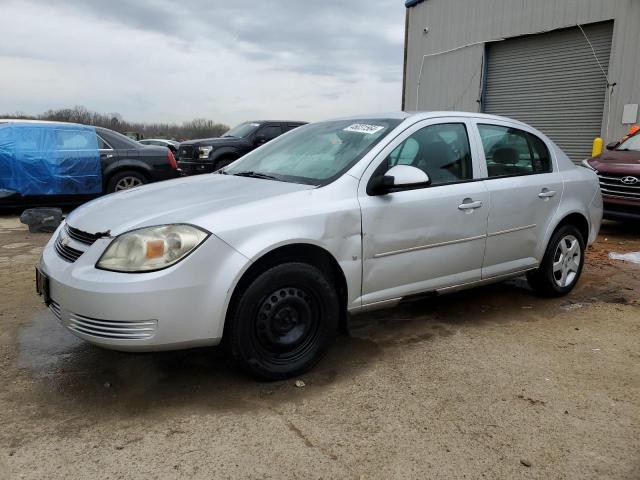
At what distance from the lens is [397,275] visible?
3.35 metres

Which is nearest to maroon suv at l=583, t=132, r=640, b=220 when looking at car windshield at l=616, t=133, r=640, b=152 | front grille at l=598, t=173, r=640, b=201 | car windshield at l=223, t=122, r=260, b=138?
front grille at l=598, t=173, r=640, b=201

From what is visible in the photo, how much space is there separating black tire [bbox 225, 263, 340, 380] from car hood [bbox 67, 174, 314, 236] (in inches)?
17.2

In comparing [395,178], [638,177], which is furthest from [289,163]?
[638,177]

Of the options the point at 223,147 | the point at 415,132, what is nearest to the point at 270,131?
the point at 223,147

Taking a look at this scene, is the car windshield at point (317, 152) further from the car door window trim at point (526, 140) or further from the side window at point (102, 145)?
the side window at point (102, 145)

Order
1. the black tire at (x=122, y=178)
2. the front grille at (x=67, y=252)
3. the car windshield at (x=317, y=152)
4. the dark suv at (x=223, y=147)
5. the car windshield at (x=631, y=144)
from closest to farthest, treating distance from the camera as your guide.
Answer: the front grille at (x=67, y=252), the car windshield at (x=317, y=152), the car windshield at (x=631, y=144), the black tire at (x=122, y=178), the dark suv at (x=223, y=147)

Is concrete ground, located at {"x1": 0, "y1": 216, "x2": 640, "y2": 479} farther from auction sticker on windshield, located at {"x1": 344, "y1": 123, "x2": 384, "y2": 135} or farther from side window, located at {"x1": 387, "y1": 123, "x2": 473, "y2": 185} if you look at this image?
auction sticker on windshield, located at {"x1": 344, "y1": 123, "x2": 384, "y2": 135}

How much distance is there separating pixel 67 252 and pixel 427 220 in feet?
7.07

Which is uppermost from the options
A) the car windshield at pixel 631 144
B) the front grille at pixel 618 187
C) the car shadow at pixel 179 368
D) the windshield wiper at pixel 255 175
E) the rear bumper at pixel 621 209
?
the car windshield at pixel 631 144

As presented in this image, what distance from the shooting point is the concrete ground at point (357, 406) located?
227 cm

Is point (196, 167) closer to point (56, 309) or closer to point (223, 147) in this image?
point (223, 147)

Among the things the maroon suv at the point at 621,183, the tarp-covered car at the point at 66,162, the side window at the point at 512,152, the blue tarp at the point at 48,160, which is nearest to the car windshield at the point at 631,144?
the maroon suv at the point at 621,183

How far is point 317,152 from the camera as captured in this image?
3.63 meters

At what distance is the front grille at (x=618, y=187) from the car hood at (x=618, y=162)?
0.28 ft
